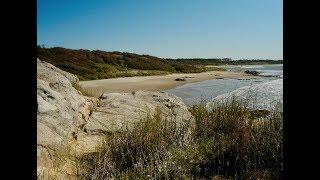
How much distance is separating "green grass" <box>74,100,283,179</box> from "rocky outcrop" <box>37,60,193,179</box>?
9.4 inches

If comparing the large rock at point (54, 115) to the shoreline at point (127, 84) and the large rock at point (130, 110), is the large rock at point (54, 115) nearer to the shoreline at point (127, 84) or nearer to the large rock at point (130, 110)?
the large rock at point (130, 110)

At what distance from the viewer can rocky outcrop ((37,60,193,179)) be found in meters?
4.16

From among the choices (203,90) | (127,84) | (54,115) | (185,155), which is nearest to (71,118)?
(54,115)

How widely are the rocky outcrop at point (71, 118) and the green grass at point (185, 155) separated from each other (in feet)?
0.79

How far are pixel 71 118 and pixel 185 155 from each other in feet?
5.53

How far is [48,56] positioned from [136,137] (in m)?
33.3

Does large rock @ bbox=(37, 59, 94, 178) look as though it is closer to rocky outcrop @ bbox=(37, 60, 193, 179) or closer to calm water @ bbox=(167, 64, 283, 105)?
rocky outcrop @ bbox=(37, 60, 193, 179)

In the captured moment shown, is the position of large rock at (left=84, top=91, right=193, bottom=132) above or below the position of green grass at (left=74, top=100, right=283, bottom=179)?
above

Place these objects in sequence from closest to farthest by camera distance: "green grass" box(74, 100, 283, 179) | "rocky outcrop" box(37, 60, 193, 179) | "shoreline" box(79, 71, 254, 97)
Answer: "green grass" box(74, 100, 283, 179), "rocky outcrop" box(37, 60, 193, 179), "shoreline" box(79, 71, 254, 97)

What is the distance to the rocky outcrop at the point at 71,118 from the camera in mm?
4164

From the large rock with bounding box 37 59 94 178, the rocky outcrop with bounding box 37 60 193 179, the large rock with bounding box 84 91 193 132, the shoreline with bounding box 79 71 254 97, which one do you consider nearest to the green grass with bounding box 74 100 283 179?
the rocky outcrop with bounding box 37 60 193 179
